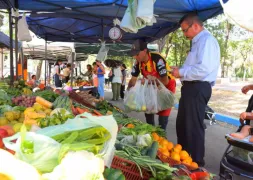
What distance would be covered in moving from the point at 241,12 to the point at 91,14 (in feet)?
20.6

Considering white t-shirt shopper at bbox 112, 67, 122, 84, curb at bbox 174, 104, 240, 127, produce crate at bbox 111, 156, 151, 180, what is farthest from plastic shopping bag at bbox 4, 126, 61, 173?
white t-shirt shopper at bbox 112, 67, 122, 84

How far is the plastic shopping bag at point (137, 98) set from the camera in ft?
17.0

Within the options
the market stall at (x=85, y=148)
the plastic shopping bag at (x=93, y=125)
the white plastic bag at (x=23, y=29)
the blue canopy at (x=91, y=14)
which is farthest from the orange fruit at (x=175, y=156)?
the white plastic bag at (x=23, y=29)

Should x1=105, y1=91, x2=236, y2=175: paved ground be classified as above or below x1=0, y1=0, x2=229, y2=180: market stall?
below

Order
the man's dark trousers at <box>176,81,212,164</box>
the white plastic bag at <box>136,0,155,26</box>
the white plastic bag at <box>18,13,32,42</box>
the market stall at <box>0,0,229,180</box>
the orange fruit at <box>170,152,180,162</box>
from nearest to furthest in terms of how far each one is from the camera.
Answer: the market stall at <box>0,0,229,180</box> < the orange fruit at <box>170,152,180,162</box> < the white plastic bag at <box>136,0,155,26</box> < the man's dark trousers at <box>176,81,212,164</box> < the white plastic bag at <box>18,13,32,42</box>

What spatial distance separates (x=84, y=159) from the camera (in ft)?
4.78

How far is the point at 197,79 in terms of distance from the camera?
3865mm

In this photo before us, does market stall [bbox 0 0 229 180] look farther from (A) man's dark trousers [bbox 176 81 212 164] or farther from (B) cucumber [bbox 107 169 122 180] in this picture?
(A) man's dark trousers [bbox 176 81 212 164]

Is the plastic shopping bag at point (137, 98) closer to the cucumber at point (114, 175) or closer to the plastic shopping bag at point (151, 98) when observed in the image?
the plastic shopping bag at point (151, 98)

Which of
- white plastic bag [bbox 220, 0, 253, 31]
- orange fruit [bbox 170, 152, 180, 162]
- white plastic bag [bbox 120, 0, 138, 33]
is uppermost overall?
white plastic bag [bbox 120, 0, 138, 33]

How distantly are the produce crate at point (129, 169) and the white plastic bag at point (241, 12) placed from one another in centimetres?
127

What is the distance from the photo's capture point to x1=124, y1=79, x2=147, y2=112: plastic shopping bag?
518 centimetres

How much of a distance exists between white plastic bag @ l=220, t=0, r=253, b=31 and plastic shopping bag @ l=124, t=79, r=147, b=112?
3.49 metres

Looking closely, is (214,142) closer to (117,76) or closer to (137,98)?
(137,98)
